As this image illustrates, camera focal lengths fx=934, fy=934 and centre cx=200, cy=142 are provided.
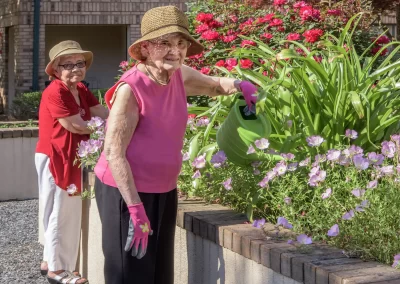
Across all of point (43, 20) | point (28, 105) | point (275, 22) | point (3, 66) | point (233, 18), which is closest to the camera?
point (275, 22)

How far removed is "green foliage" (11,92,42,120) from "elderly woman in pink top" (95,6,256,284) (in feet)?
38.6

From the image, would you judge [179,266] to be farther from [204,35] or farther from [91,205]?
[204,35]

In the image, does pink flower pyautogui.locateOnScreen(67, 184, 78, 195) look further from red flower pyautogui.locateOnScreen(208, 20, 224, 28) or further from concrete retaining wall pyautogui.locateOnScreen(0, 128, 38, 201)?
concrete retaining wall pyautogui.locateOnScreen(0, 128, 38, 201)

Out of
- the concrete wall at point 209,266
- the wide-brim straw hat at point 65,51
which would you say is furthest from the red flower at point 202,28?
the concrete wall at point 209,266

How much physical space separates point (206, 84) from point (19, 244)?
362 cm

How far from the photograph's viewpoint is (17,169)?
9648mm

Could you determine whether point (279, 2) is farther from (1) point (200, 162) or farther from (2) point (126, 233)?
(2) point (126, 233)

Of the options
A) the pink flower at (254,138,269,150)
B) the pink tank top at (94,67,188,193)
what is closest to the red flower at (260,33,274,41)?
the pink flower at (254,138,269,150)

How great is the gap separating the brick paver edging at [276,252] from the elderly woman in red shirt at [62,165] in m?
1.26

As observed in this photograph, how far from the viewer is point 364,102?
4633mm

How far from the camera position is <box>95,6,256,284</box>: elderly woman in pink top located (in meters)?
3.69

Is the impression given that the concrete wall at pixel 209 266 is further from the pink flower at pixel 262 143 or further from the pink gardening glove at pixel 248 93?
the pink gardening glove at pixel 248 93

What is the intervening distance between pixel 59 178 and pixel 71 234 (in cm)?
35

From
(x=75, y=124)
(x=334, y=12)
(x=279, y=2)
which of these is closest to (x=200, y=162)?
(x=75, y=124)
